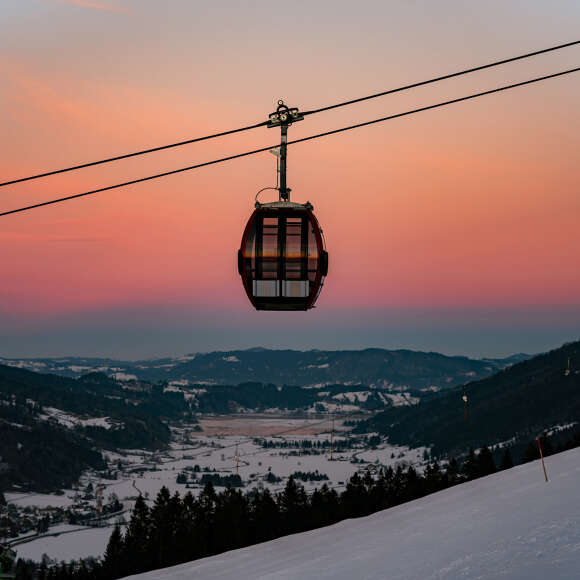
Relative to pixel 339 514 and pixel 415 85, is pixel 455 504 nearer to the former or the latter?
pixel 339 514

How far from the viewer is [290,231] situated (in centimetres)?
1748

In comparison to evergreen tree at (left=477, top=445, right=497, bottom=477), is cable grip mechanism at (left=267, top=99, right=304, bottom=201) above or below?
below

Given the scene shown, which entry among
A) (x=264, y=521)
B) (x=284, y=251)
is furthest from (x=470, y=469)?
(x=284, y=251)

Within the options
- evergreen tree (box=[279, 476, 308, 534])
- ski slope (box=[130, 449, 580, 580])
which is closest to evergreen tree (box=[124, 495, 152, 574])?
evergreen tree (box=[279, 476, 308, 534])

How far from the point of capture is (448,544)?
129 feet

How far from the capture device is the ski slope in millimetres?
29562

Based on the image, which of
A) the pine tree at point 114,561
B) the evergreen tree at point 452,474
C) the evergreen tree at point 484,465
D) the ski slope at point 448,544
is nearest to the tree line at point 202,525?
the pine tree at point 114,561

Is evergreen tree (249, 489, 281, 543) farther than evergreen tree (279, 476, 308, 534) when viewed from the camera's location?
No

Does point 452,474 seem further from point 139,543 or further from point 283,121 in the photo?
point 283,121

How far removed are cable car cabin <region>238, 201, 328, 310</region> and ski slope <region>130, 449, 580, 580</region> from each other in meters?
13.5

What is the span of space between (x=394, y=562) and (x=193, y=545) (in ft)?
180

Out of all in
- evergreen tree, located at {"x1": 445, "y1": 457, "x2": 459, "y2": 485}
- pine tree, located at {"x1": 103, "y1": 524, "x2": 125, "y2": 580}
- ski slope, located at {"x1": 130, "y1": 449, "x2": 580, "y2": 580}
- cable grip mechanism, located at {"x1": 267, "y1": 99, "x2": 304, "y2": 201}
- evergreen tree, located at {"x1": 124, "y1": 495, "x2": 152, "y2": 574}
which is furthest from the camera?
evergreen tree, located at {"x1": 445, "y1": 457, "x2": 459, "y2": 485}

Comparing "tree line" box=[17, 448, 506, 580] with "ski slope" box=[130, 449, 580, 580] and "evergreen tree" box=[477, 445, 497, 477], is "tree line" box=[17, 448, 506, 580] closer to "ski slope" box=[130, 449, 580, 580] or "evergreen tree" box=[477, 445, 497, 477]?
"evergreen tree" box=[477, 445, 497, 477]

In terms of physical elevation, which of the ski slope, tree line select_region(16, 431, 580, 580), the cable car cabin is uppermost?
tree line select_region(16, 431, 580, 580)
